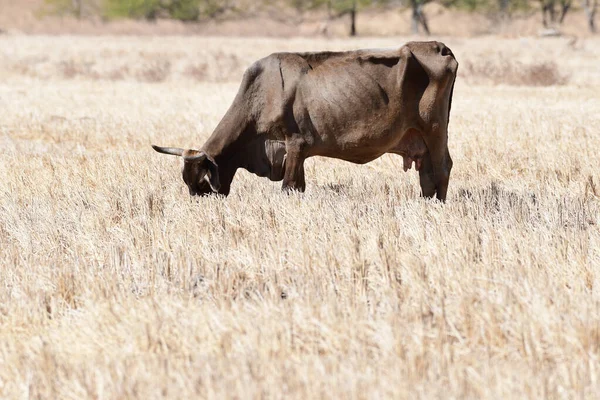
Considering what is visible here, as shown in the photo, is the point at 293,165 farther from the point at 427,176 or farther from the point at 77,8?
the point at 77,8

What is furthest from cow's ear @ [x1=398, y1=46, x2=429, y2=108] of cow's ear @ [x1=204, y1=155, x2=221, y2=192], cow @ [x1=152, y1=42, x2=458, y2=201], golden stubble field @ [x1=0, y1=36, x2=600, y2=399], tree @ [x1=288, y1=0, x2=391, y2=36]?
tree @ [x1=288, y1=0, x2=391, y2=36]

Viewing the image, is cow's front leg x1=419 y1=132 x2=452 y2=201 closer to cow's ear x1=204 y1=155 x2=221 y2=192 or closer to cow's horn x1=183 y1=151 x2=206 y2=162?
cow's ear x1=204 y1=155 x2=221 y2=192

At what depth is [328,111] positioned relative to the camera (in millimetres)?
8242

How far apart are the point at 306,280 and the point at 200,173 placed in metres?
3.14

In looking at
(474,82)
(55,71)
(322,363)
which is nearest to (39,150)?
(322,363)

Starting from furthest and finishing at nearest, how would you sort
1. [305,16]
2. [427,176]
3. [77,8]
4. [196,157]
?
[305,16]
[77,8]
[427,176]
[196,157]

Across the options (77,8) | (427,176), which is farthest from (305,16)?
(427,176)

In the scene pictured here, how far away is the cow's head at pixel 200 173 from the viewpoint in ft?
27.1

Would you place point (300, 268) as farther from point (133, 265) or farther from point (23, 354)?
point (23, 354)

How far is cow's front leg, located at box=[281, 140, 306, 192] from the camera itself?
8.22 m

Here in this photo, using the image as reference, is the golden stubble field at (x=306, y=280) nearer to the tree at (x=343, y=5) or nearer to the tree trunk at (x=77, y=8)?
the tree at (x=343, y=5)

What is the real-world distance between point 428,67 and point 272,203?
2007 millimetres

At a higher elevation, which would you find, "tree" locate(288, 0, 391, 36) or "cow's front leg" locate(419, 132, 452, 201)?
"cow's front leg" locate(419, 132, 452, 201)

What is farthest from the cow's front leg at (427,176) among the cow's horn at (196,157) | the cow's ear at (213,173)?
the cow's horn at (196,157)
